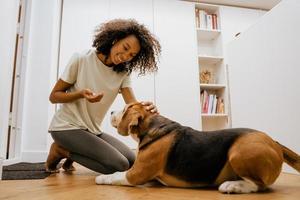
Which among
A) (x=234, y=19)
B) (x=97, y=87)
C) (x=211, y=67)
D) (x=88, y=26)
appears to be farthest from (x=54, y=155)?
(x=234, y=19)

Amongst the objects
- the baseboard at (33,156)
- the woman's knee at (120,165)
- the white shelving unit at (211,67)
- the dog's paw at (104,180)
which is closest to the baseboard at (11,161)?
the baseboard at (33,156)

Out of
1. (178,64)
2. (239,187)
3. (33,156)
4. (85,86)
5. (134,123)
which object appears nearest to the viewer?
(239,187)

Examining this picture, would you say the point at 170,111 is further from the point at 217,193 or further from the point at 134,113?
the point at 217,193

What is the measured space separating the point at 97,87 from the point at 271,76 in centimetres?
158

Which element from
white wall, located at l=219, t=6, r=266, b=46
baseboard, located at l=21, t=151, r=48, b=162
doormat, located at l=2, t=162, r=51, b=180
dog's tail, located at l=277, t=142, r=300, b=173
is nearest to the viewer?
dog's tail, located at l=277, t=142, r=300, b=173

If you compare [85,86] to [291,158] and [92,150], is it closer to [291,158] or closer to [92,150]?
[92,150]

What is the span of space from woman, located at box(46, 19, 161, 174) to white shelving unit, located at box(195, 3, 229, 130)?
2.42m

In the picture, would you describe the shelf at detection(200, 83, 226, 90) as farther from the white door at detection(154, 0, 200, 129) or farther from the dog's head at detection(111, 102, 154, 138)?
the dog's head at detection(111, 102, 154, 138)

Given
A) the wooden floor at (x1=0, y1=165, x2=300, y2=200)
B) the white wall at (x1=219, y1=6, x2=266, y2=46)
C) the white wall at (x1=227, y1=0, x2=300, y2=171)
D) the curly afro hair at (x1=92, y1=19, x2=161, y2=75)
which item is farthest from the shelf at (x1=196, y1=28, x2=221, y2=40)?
the wooden floor at (x1=0, y1=165, x2=300, y2=200)

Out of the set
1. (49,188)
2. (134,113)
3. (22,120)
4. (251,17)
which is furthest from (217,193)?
(251,17)

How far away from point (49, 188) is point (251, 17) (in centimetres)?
447

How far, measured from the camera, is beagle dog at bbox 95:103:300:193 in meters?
1.33

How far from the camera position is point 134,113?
1660 mm

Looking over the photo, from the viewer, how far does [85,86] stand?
205 cm
